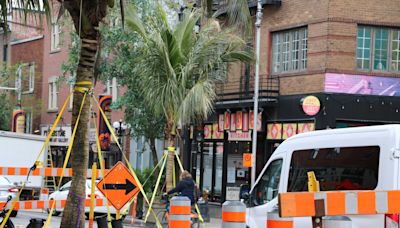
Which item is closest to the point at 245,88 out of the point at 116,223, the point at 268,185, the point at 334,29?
the point at 334,29

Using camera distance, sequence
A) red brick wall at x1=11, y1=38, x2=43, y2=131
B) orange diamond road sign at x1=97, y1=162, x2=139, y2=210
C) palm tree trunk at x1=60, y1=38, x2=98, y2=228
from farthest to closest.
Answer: red brick wall at x1=11, y1=38, x2=43, y2=131 < orange diamond road sign at x1=97, y1=162, x2=139, y2=210 < palm tree trunk at x1=60, y1=38, x2=98, y2=228

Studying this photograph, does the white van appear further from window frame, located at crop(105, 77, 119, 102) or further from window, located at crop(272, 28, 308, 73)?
window frame, located at crop(105, 77, 119, 102)

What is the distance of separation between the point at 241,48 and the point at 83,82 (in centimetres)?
1178

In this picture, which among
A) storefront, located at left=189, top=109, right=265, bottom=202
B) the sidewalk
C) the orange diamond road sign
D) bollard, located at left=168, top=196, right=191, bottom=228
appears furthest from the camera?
storefront, located at left=189, top=109, right=265, bottom=202

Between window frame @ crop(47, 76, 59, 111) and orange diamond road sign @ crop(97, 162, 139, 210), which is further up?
window frame @ crop(47, 76, 59, 111)

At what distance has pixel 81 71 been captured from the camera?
11055mm

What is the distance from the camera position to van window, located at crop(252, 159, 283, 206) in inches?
452

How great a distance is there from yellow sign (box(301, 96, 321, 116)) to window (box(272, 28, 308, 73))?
5.54 feet

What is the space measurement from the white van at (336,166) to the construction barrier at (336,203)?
199 cm

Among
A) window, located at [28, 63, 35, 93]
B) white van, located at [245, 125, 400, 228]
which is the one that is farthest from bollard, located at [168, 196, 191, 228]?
window, located at [28, 63, 35, 93]

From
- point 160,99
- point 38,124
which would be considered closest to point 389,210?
point 160,99

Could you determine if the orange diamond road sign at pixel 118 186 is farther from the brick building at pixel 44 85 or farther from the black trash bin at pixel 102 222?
the brick building at pixel 44 85

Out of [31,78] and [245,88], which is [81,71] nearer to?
[245,88]

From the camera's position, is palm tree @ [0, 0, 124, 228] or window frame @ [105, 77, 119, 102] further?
window frame @ [105, 77, 119, 102]
